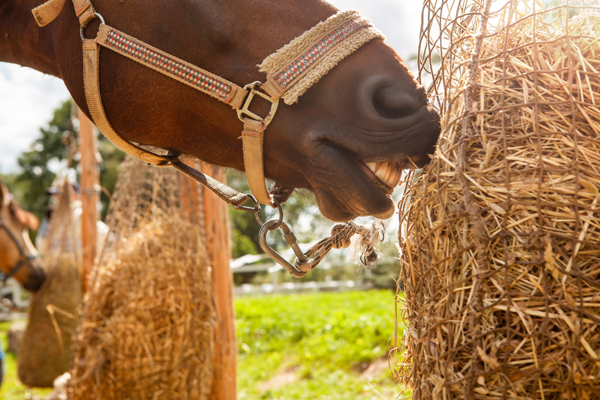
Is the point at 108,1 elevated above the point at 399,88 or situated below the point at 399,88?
above

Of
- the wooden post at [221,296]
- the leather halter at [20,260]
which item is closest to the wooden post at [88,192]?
the leather halter at [20,260]

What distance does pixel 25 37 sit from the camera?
1812mm

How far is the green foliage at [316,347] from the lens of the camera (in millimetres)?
4289

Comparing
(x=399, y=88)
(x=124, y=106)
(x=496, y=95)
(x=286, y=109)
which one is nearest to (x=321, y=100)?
(x=286, y=109)

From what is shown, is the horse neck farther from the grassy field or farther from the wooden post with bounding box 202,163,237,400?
the grassy field

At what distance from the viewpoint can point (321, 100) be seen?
51.3 inches

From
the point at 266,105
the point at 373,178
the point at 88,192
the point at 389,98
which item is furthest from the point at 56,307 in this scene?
the point at 389,98

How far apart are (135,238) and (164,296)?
1.78 feet

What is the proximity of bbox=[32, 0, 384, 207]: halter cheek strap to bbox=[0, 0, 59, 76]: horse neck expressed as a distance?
338 millimetres

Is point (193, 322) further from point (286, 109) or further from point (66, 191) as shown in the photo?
point (66, 191)

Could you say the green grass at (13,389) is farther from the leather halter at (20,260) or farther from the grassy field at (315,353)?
the leather halter at (20,260)

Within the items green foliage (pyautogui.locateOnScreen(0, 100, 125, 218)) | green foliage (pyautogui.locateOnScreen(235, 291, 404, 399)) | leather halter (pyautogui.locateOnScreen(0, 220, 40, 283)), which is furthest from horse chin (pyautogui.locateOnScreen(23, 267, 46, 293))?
green foliage (pyautogui.locateOnScreen(0, 100, 125, 218))

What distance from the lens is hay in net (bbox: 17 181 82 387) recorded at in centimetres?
497

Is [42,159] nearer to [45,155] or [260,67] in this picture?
[45,155]
